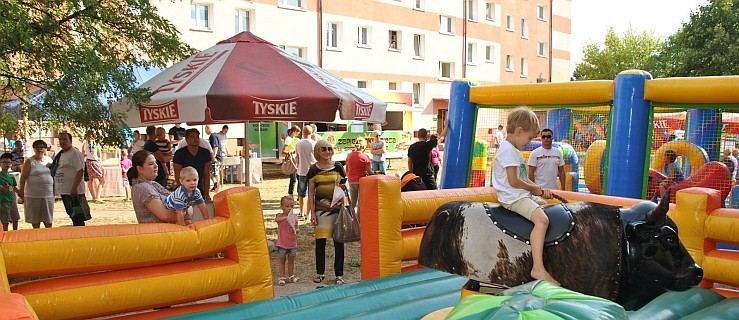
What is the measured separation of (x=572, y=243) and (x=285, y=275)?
4.36 metres

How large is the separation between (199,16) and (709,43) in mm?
20125

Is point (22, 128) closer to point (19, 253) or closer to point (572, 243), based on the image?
point (19, 253)

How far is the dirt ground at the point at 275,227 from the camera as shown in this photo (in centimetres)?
732

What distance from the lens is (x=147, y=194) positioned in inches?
216

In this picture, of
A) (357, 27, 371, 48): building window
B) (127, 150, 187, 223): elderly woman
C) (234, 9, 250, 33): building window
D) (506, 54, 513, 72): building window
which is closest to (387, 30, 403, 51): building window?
(357, 27, 371, 48): building window

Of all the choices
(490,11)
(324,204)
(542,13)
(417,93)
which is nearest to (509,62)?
(490,11)

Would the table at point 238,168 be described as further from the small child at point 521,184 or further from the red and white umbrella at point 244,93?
the small child at point 521,184

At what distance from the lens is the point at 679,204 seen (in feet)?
14.9

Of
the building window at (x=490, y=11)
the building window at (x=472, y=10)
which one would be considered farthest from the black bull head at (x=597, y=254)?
the building window at (x=490, y=11)

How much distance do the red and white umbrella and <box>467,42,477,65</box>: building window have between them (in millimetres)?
→ 27148

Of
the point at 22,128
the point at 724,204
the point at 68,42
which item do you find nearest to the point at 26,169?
the point at 22,128

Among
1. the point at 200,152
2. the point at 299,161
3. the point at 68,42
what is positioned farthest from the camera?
the point at 299,161

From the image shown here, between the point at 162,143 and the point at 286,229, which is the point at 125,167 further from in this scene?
the point at 286,229

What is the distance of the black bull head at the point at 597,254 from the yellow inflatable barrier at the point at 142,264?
1379 mm
